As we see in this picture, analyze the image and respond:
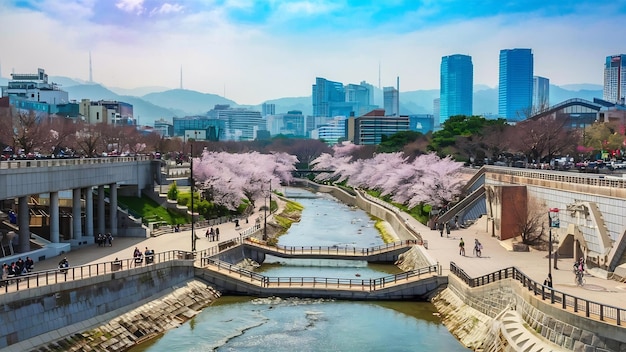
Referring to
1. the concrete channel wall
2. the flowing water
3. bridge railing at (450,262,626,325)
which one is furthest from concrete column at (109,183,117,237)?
bridge railing at (450,262,626,325)

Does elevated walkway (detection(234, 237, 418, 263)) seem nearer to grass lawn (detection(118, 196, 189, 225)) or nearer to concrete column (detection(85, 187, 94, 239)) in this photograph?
grass lawn (detection(118, 196, 189, 225))

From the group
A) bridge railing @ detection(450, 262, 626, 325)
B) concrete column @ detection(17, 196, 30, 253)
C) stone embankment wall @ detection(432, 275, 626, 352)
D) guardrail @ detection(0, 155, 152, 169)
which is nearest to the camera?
stone embankment wall @ detection(432, 275, 626, 352)

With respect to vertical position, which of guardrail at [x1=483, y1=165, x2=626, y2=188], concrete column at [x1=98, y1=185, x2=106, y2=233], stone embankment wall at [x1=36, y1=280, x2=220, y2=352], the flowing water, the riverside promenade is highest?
guardrail at [x1=483, y1=165, x2=626, y2=188]

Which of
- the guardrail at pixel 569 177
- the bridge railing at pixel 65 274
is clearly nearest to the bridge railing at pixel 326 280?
the bridge railing at pixel 65 274

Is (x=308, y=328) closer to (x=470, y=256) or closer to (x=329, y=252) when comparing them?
(x=470, y=256)

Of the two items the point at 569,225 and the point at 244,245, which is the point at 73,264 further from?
the point at 569,225

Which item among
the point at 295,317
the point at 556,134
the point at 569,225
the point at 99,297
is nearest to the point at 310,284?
the point at 295,317

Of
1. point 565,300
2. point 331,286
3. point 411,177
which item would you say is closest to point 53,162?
point 331,286
